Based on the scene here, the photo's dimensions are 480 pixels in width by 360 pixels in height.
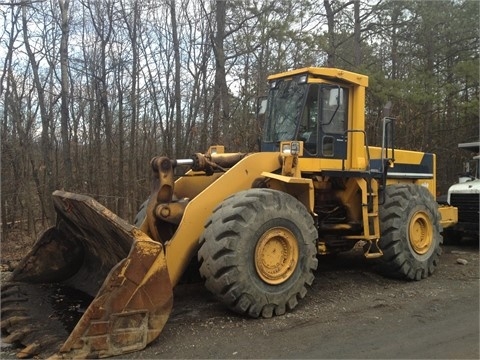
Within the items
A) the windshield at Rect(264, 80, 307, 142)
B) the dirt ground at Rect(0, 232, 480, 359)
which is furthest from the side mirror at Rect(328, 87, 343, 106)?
the dirt ground at Rect(0, 232, 480, 359)

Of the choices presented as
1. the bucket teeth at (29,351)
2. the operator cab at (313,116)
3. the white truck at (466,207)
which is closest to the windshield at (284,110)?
the operator cab at (313,116)

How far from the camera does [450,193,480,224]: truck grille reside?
1047 centimetres

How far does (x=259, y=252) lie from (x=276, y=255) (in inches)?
12.8

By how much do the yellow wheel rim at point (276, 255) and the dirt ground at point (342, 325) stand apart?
0.46 metres

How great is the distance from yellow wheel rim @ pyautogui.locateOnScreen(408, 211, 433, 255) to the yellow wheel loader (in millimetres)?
18

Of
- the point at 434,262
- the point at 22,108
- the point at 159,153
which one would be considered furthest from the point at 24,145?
the point at 434,262

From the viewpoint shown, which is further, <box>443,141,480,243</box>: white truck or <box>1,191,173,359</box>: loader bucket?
<box>443,141,480,243</box>: white truck

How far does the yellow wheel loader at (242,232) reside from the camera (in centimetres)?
454

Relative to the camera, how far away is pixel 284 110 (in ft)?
23.5

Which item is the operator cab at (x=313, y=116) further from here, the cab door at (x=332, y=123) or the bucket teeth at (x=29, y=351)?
the bucket teeth at (x=29, y=351)

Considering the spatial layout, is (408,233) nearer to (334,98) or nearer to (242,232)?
(334,98)

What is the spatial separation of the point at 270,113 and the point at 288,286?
288cm

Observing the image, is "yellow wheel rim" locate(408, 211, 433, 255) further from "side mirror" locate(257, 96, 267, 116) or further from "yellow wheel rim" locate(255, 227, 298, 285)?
"side mirror" locate(257, 96, 267, 116)

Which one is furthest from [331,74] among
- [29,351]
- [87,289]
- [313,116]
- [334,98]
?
[29,351]
